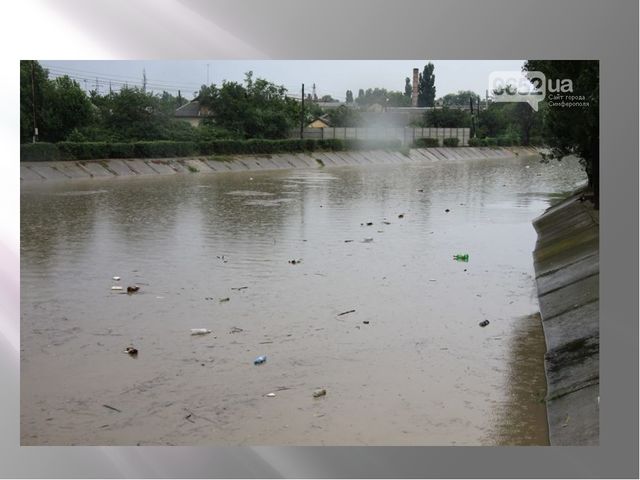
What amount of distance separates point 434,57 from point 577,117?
3.26ft

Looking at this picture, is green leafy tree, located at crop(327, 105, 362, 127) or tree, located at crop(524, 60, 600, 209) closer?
tree, located at crop(524, 60, 600, 209)

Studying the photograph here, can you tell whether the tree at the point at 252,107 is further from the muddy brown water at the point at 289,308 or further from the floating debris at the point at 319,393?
the floating debris at the point at 319,393

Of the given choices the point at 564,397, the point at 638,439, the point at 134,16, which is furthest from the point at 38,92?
the point at 638,439

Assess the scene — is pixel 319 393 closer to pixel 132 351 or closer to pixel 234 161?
pixel 132 351

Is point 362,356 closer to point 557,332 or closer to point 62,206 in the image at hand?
point 557,332

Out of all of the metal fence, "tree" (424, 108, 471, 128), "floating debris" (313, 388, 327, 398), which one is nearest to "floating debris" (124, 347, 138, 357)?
"floating debris" (313, 388, 327, 398)

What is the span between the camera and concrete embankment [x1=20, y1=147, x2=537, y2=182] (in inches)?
223

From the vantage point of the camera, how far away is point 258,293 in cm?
709

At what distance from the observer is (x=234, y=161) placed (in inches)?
235

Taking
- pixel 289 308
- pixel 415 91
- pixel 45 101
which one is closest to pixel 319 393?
pixel 289 308

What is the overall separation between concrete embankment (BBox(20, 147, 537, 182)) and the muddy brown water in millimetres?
165

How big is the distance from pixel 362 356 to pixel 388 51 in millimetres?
2266
